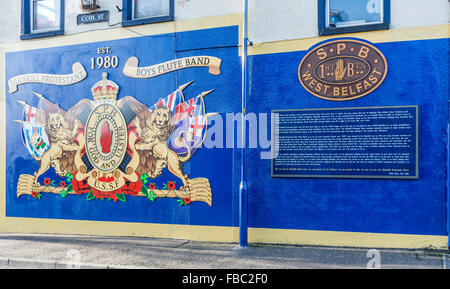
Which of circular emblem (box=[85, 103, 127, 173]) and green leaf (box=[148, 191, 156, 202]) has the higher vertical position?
circular emblem (box=[85, 103, 127, 173])

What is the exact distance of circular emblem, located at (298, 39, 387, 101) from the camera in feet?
26.3

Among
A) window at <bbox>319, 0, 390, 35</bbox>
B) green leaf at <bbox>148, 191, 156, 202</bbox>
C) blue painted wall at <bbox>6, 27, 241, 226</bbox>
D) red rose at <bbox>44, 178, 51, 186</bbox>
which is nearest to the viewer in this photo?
window at <bbox>319, 0, 390, 35</bbox>

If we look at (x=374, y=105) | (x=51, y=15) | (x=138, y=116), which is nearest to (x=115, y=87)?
(x=138, y=116)

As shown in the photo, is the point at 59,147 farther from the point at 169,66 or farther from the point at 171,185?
the point at 169,66

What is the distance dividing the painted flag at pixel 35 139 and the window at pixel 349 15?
656 cm

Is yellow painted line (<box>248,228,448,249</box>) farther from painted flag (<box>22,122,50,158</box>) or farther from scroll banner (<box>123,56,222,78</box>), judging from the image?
painted flag (<box>22,122,50,158</box>)

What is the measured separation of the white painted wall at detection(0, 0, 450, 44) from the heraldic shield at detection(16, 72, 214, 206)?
1.48 meters

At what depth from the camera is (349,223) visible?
8.05 metres

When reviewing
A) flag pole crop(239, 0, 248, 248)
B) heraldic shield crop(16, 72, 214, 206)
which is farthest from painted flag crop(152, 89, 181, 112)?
flag pole crop(239, 0, 248, 248)

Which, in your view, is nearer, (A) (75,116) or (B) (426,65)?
(B) (426,65)

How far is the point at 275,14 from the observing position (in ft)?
28.4

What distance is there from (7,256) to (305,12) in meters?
6.87
